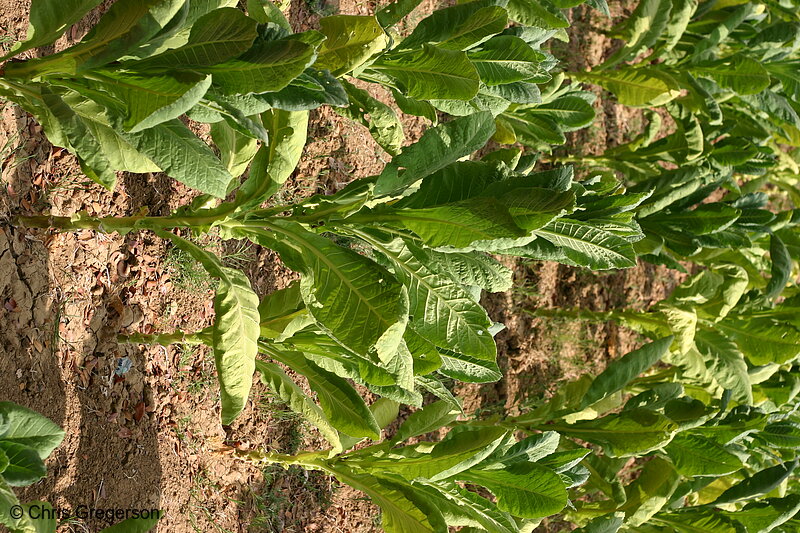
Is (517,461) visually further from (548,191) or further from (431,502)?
(548,191)

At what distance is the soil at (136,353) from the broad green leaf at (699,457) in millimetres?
1465

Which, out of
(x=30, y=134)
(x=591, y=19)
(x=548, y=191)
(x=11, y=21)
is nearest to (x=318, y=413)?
(x=548, y=191)

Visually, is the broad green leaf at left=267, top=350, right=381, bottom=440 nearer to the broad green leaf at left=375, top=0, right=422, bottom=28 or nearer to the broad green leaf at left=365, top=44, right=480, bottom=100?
the broad green leaf at left=365, top=44, right=480, bottom=100

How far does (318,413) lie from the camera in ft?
8.52

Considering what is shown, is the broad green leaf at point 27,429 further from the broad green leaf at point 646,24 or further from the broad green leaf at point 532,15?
the broad green leaf at point 646,24

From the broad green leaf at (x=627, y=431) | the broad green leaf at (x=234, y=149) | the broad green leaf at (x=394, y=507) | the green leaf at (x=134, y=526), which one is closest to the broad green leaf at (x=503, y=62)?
the broad green leaf at (x=234, y=149)

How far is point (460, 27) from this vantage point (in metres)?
2.41

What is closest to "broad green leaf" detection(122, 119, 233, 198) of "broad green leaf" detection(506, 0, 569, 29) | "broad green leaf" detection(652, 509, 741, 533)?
"broad green leaf" detection(506, 0, 569, 29)

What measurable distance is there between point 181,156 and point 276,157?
0.49m

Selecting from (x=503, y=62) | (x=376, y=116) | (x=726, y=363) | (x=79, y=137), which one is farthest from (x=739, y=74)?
(x=79, y=137)

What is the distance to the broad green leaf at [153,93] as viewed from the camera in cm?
167

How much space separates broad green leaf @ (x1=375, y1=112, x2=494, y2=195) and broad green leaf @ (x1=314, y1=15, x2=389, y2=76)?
299mm

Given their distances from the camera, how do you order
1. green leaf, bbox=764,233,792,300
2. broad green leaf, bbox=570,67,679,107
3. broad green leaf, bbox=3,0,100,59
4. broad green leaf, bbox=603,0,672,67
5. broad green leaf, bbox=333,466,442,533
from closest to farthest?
1. broad green leaf, bbox=3,0,100,59
2. broad green leaf, bbox=333,466,442,533
3. green leaf, bbox=764,233,792,300
4. broad green leaf, bbox=570,67,679,107
5. broad green leaf, bbox=603,0,672,67

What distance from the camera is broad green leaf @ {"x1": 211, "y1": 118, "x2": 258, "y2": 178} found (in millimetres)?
2348
